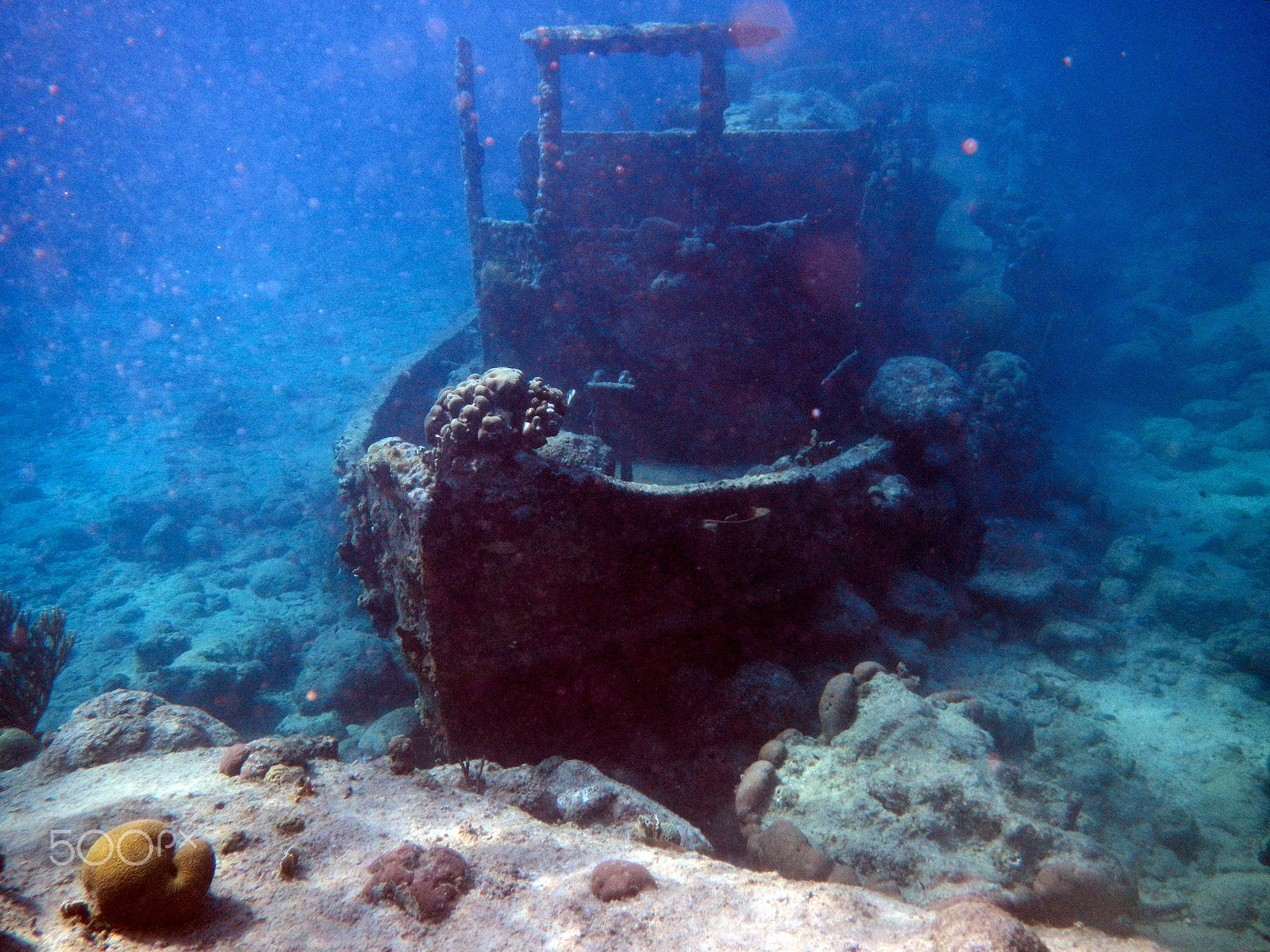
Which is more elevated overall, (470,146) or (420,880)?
(470,146)

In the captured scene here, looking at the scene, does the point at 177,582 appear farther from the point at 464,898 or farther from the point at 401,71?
the point at 401,71

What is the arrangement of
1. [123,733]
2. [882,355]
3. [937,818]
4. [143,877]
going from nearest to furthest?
[143,877]
[937,818]
[123,733]
[882,355]

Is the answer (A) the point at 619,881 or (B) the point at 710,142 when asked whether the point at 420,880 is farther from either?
(B) the point at 710,142

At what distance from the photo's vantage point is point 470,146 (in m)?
12.0

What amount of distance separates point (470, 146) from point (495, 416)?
33.2ft

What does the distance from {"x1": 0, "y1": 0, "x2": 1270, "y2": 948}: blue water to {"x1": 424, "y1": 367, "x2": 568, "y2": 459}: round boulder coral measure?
498cm

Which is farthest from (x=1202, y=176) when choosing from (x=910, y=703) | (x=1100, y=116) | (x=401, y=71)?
(x=401, y=71)

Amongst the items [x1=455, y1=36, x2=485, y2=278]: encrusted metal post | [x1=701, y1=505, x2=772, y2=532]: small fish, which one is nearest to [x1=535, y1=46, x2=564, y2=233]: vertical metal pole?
[x1=455, y1=36, x2=485, y2=278]: encrusted metal post

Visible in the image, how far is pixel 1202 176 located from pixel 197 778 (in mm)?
44219

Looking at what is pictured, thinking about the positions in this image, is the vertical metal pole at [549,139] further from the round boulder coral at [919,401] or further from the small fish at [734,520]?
the small fish at [734,520]

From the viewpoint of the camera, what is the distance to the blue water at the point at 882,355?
8.87 metres

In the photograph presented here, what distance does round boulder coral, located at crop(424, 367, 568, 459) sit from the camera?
4516 mm

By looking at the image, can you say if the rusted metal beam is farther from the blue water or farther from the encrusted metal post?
the blue water

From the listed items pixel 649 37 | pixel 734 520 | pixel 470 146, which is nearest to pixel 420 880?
pixel 734 520
